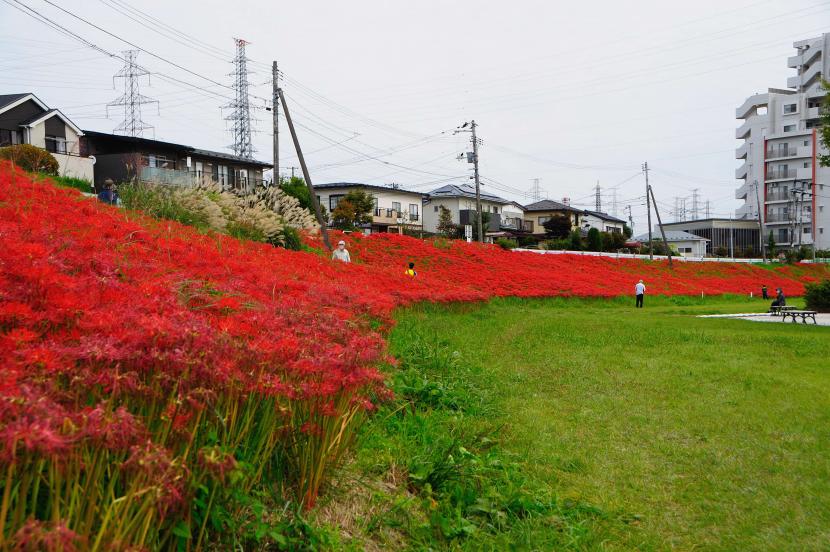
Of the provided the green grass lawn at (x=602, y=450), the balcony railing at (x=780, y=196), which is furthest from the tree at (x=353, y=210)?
the balcony railing at (x=780, y=196)

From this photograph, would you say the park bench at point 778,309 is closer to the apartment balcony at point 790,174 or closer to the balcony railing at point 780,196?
the apartment balcony at point 790,174

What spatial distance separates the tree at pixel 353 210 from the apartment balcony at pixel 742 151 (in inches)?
2076

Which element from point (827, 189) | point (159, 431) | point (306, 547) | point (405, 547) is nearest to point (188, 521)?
point (159, 431)

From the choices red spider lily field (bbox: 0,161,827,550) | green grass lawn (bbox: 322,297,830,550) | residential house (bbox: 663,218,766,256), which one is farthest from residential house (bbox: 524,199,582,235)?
red spider lily field (bbox: 0,161,827,550)

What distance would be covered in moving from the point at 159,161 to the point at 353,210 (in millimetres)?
16673

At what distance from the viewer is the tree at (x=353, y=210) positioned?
169ft

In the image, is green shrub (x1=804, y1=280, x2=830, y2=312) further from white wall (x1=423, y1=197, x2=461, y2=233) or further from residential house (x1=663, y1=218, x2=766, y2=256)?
residential house (x1=663, y1=218, x2=766, y2=256)

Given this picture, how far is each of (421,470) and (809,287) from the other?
78.1 feet

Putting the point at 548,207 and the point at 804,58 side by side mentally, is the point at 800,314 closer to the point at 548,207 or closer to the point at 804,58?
the point at 548,207

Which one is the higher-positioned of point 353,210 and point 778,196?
point 778,196

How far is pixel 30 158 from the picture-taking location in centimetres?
2233

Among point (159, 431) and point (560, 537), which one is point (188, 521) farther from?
point (560, 537)

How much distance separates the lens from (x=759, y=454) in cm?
585

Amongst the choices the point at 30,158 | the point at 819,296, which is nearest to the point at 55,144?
the point at 30,158
